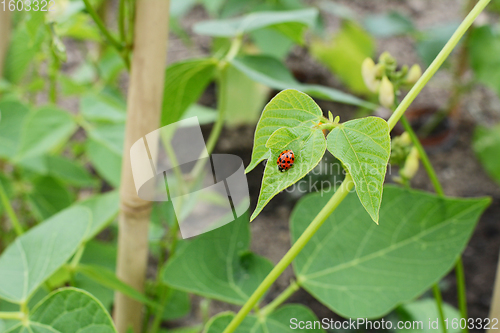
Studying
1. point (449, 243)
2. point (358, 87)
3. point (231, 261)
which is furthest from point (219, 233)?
point (358, 87)

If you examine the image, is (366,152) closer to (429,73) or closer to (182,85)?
(429,73)

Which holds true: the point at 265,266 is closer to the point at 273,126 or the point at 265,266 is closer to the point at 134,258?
the point at 134,258

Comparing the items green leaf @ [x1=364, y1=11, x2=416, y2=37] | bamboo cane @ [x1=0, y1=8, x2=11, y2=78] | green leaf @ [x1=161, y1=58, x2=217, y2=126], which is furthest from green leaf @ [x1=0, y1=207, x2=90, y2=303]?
green leaf @ [x1=364, y1=11, x2=416, y2=37]

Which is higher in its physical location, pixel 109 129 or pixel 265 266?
pixel 109 129

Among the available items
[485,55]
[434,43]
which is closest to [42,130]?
[434,43]

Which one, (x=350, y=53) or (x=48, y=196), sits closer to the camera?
(x=48, y=196)

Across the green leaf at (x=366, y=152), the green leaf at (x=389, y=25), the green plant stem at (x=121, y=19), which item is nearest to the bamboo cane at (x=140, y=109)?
the green plant stem at (x=121, y=19)

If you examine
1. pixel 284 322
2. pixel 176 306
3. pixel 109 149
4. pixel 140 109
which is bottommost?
pixel 176 306
